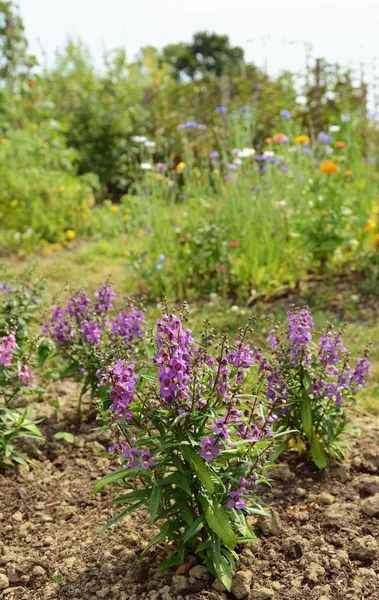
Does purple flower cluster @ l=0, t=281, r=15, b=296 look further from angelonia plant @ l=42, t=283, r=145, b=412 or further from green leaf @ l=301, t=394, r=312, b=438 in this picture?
green leaf @ l=301, t=394, r=312, b=438

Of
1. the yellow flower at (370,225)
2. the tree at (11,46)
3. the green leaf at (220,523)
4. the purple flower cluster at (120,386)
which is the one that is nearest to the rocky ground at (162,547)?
the green leaf at (220,523)

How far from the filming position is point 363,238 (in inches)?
226

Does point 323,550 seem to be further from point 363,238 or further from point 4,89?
point 4,89

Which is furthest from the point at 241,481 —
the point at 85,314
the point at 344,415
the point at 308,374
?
the point at 85,314

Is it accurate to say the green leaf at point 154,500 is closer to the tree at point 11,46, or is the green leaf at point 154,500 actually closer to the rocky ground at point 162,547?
the rocky ground at point 162,547

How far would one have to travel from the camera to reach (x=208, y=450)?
184 centimetres

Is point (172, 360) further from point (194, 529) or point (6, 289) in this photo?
point (6, 289)

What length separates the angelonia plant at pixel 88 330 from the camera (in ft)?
9.56

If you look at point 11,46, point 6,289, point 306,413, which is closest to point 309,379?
point 306,413

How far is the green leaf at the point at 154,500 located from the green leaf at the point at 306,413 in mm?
793

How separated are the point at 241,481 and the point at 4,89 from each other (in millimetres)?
9779

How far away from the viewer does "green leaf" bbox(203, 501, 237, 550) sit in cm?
188

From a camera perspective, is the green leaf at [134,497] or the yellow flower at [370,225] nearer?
Answer: the green leaf at [134,497]

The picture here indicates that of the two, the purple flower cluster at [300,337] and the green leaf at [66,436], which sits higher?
the purple flower cluster at [300,337]
